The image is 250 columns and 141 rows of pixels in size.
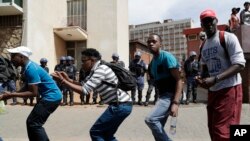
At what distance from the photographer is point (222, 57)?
409cm

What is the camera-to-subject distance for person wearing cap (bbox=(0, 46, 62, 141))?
520 cm

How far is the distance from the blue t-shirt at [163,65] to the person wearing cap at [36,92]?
141cm

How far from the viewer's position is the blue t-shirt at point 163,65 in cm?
516

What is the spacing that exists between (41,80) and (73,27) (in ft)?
55.3

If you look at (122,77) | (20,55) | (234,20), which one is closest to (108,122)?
(122,77)

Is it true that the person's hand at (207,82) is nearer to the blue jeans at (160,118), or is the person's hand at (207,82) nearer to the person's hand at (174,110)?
the person's hand at (174,110)

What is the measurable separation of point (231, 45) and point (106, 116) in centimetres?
168

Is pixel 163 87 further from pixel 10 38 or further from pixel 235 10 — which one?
pixel 10 38

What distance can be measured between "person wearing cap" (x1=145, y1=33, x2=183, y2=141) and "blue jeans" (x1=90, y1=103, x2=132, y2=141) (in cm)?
49

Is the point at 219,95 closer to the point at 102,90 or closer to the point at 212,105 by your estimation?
the point at 212,105

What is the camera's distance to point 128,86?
192 inches

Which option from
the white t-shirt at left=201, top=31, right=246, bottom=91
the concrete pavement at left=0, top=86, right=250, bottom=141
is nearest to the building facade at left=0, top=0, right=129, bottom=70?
the concrete pavement at left=0, top=86, right=250, bottom=141

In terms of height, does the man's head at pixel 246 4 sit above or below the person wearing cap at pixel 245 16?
above

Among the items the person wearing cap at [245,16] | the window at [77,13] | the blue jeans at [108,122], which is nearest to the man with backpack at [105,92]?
the blue jeans at [108,122]
